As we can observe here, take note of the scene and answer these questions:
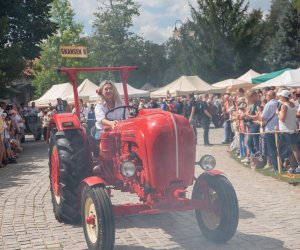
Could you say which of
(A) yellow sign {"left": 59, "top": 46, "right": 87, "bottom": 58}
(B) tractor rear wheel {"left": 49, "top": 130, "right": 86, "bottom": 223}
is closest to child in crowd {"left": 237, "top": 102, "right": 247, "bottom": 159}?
(A) yellow sign {"left": 59, "top": 46, "right": 87, "bottom": 58}

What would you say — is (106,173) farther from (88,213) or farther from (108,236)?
(108,236)

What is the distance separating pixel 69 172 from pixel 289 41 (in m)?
32.2

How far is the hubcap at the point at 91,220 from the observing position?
4844 millimetres

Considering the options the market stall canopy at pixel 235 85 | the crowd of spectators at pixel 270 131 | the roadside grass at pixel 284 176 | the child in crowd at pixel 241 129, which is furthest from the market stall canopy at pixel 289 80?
the market stall canopy at pixel 235 85

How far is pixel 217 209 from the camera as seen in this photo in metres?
4.98

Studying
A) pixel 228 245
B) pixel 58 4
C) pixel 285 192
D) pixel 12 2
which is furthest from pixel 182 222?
pixel 58 4

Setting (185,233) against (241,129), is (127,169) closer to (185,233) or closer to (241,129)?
(185,233)

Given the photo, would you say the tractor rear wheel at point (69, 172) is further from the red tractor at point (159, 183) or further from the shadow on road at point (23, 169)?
the shadow on road at point (23, 169)

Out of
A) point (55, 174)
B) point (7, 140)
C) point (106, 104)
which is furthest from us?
point (7, 140)

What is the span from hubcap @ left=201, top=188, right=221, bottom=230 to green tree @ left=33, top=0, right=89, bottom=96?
41541 mm

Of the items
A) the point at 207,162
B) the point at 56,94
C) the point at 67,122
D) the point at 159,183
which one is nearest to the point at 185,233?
the point at 207,162

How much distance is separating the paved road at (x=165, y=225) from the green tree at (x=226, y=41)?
35.1 meters

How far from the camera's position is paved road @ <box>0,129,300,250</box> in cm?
529

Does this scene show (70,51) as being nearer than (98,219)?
No
